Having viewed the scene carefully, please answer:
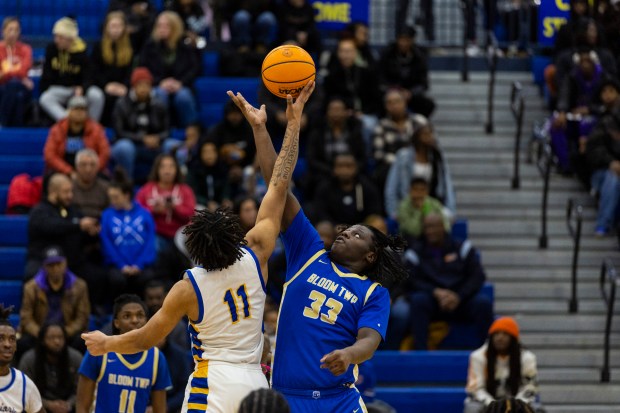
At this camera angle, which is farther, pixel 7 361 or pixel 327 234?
pixel 327 234

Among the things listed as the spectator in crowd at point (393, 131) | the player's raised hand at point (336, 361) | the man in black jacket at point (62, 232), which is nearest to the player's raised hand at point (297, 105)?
the player's raised hand at point (336, 361)

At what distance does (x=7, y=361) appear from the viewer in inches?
336

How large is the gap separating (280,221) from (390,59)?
27.2 feet

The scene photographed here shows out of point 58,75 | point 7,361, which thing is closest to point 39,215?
point 58,75

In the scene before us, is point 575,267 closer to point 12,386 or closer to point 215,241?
point 12,386

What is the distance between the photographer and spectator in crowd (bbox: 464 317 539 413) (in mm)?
11594

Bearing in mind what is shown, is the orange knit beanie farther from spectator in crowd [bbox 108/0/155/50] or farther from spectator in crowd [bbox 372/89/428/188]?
spectator in crowd [bbox 108/0/155/50]

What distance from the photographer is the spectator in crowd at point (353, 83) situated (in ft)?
49.0

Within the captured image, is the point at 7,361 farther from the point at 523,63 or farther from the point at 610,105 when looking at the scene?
the point at 523,63

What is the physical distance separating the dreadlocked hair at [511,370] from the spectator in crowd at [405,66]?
4.31 metres

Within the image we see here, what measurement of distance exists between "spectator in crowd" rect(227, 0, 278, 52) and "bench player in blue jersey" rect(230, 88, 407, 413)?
8.23m

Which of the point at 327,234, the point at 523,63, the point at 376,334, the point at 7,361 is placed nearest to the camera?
the point at 376,334

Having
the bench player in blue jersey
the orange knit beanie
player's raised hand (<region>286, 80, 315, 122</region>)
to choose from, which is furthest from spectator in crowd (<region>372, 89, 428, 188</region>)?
the bench player in blue jersey

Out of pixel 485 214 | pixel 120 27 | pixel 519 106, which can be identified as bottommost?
pixel 485 214
